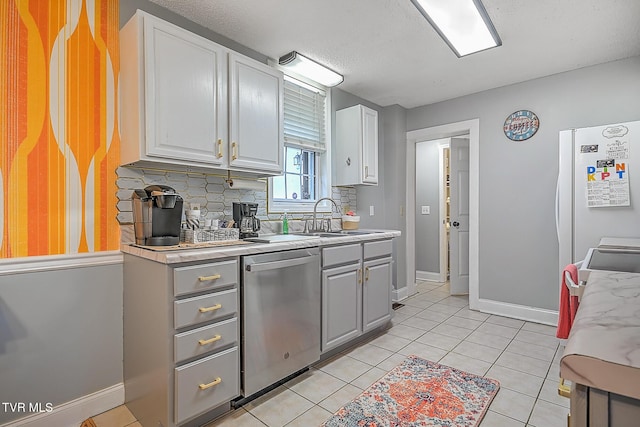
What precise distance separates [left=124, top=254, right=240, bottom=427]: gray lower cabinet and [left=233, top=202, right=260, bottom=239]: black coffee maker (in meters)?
0.59

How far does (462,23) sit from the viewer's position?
2293 millimetres

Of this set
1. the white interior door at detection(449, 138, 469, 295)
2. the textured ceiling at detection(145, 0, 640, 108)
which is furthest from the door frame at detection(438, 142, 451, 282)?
the textured ceiling at detection(145, 0, 640, 108)

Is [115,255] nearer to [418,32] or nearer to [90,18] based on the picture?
[90,18]

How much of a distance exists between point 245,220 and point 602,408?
2.23 metres

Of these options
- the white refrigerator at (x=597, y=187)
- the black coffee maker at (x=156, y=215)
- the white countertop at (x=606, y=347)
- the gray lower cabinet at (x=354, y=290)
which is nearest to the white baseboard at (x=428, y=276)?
the gray lower cabinet at (x=354, y=290)

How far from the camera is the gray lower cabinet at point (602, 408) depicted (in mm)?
442

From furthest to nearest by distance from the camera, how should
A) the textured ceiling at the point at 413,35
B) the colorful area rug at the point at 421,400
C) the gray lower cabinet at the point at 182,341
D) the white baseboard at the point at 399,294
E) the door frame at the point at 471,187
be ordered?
the white baseboard at the point at 399,294 < the door frame at the point at 471,187 < the textured ceiling at the point at 413,35 < the colorful area rug at the point at 421,400 < the gray lower cabinet at the point at 182,341

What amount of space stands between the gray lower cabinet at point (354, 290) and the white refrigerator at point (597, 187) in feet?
4.79

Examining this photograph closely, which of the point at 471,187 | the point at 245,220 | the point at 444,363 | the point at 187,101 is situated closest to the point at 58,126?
the point at 187,101

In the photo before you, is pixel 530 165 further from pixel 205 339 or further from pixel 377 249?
pixel 205 339

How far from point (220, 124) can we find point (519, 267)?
10.8 ft

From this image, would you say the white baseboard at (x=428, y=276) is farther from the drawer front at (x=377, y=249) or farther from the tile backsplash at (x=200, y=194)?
the tile backsplash at (x=200, y=194)

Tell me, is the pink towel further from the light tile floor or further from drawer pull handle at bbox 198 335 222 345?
drawer pull handle at bbox 198 335 222 345

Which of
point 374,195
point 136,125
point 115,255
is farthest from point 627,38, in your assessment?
point 115,255
